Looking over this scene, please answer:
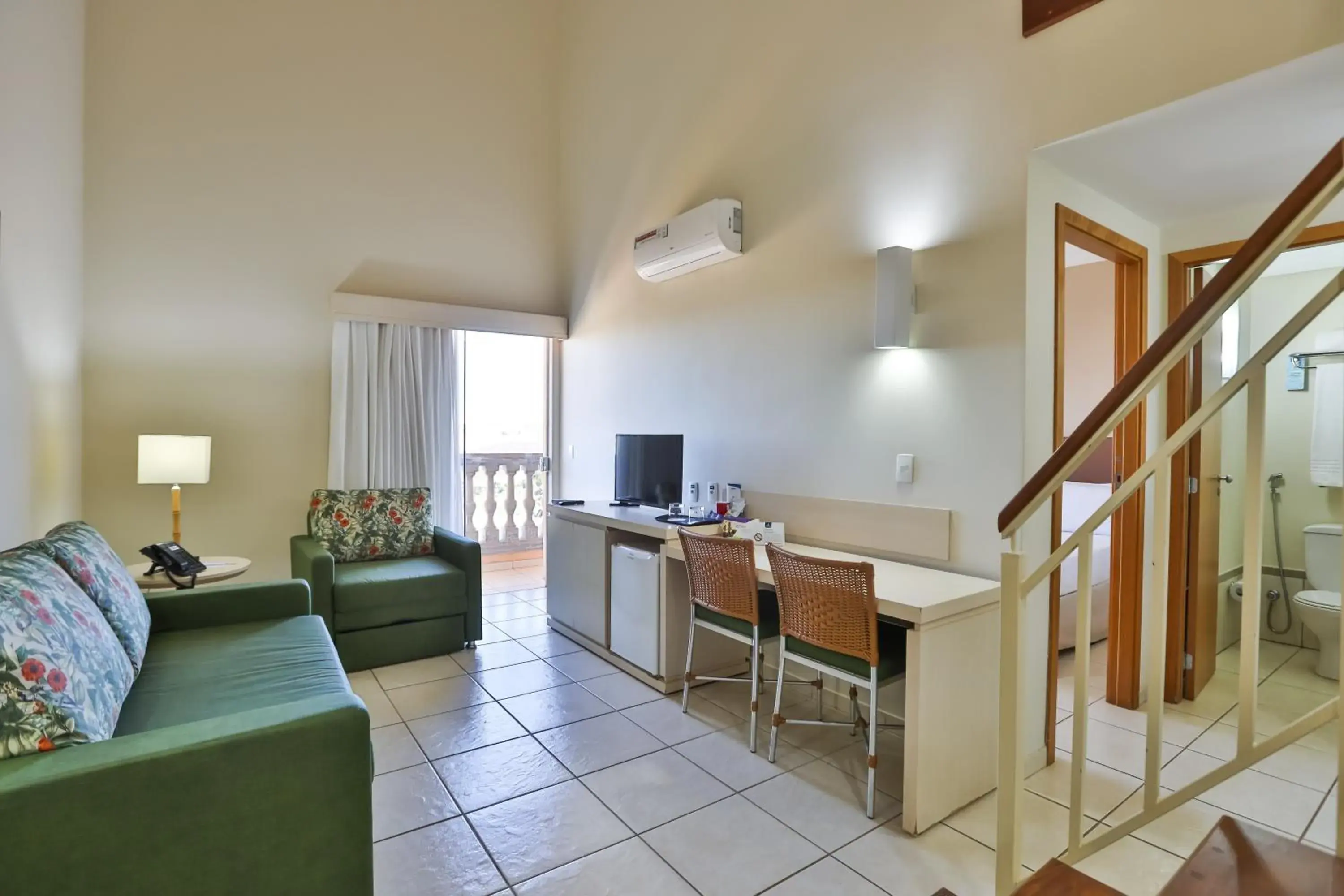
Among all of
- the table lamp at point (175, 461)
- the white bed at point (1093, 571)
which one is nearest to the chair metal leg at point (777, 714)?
the white bed at point (1093, 571)

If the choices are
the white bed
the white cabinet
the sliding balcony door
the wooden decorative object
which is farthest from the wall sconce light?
the sliding balcony door

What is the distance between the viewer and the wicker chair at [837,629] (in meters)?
2.15

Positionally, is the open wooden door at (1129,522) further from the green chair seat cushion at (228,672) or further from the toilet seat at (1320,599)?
the green chair seat cushion at (228,672)

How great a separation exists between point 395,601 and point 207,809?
219 cm

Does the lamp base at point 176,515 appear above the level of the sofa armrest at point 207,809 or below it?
above

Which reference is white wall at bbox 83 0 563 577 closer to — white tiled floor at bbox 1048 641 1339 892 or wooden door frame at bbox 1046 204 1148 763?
wooden door frame at bbox 1046 204 1148 763

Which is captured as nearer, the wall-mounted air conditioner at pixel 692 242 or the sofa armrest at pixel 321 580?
the sofa armrest at pixel 321 580

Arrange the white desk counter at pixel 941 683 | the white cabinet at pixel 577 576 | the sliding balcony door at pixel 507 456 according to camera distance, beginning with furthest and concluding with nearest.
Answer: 1. the sliding balcony door at pixel 507 456
2. the white cabinet at pixel 577 576
3. the white desk counter at pixel 941 683

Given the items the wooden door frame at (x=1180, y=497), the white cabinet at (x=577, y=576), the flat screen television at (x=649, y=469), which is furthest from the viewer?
the flat screen television at (x=649, y=469)

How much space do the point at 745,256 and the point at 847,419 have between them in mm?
1104

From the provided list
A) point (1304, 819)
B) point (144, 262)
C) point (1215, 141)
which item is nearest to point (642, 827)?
point (1304, 819)

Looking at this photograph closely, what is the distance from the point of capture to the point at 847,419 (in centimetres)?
298

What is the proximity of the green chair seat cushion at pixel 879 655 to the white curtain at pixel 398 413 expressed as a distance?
2.97 meters

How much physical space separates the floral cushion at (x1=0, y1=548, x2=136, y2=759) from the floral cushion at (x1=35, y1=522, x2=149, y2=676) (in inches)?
4.4
